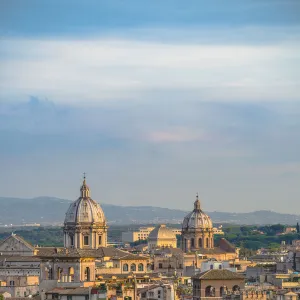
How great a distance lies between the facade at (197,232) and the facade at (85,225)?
1558cm

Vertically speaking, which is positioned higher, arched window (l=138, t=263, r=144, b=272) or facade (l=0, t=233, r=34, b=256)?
facade (l=0, t=233, r=34, b=256)

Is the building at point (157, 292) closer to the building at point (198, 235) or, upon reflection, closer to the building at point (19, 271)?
the building at point (19, 271)

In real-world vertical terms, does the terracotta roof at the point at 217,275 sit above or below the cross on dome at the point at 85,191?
below

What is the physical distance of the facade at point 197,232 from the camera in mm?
171500

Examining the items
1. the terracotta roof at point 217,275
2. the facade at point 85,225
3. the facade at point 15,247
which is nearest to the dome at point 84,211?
the facade at point 85,225

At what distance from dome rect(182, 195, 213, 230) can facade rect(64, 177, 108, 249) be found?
1638 centimetres

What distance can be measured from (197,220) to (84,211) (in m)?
19.5

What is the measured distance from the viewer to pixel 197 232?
172 meters

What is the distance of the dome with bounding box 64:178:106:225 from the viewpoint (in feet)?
516

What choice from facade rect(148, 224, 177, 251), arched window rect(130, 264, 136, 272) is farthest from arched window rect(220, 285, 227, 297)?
facade rect(148, 224, 177, 251)

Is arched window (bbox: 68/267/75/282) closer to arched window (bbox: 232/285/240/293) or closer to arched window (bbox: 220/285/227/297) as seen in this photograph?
arched window (bbox: 220/285/227/297)

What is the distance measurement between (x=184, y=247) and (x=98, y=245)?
17.4m

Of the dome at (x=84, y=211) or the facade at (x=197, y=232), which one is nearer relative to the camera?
the dome at (x=84, y=211)

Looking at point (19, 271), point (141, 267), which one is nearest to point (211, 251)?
point (141, 267)
